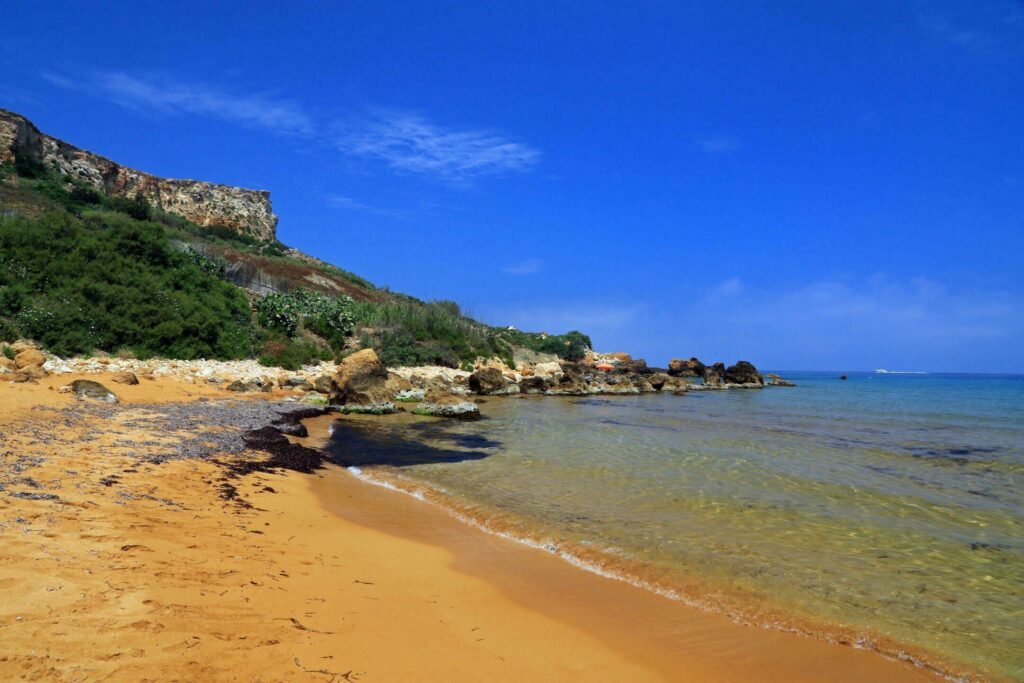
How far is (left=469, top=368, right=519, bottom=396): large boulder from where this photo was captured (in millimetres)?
25750

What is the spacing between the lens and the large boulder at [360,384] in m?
16.8

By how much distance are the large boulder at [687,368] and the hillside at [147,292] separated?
19.4 meters

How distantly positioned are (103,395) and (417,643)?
10.2 m

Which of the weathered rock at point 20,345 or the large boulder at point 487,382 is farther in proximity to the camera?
the large boulder at point 487,382

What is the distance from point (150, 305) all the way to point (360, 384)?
8.82m

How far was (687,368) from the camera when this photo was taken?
186 ft

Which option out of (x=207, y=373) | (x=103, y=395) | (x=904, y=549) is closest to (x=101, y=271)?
(x=207, y=373)

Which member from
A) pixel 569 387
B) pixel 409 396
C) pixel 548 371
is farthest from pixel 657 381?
pixel 409 396

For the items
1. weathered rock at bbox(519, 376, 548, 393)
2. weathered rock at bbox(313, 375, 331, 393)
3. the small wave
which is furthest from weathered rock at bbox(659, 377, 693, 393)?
the small wave

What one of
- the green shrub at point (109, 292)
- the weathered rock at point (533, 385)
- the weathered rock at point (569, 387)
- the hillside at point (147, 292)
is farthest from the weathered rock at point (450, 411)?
the weathered rock at point (569, 387)

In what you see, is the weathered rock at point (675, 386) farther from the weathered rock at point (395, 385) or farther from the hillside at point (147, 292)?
the weathered rock at point (395, 385)

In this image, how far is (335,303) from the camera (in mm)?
30562

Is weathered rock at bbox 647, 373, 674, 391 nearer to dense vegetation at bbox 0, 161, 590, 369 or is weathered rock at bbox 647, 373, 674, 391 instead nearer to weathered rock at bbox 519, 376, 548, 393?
weathered rock at bbox 519, 376, 548, 393

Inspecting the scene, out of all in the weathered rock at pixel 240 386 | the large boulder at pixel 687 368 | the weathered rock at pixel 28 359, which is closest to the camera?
the weathered rock at pixel 28 359
